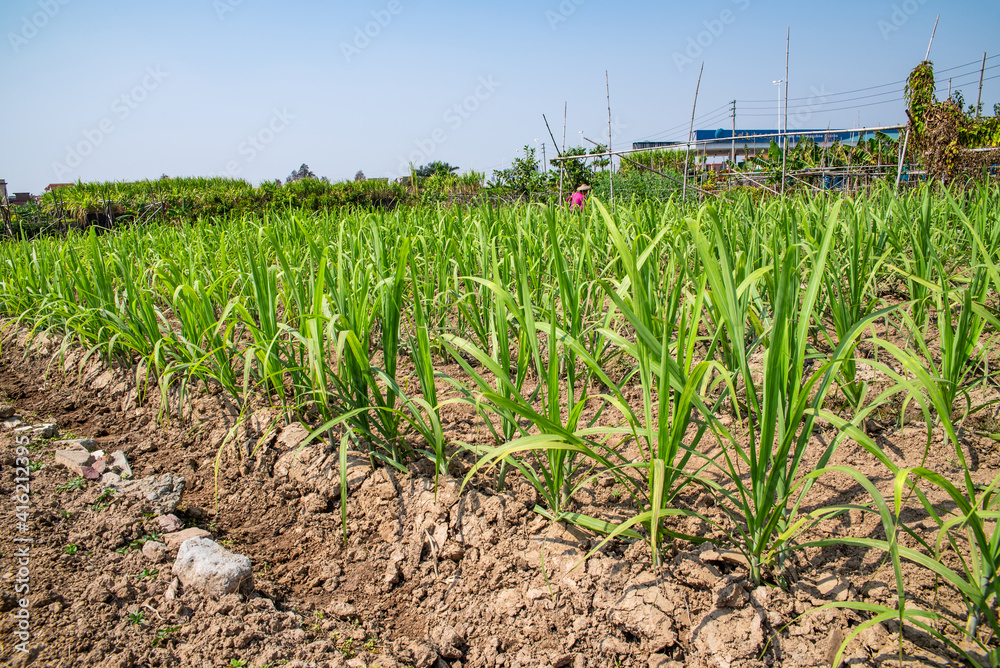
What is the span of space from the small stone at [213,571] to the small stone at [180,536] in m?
0.10

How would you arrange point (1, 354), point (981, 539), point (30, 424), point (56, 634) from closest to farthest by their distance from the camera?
point (981, 539)
point (56, 634)
point (30, 424)
point (1, 354)

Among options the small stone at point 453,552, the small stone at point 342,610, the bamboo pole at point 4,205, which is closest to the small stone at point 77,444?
the small stone at point 342,610

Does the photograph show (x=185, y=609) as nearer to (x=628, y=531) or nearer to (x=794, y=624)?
(x=628, y=531)

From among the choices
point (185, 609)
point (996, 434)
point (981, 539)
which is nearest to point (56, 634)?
point (185, 609)

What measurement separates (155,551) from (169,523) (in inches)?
6.0

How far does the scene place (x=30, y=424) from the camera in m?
2.22

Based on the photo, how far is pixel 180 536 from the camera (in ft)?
4.83

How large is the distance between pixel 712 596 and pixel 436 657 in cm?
59

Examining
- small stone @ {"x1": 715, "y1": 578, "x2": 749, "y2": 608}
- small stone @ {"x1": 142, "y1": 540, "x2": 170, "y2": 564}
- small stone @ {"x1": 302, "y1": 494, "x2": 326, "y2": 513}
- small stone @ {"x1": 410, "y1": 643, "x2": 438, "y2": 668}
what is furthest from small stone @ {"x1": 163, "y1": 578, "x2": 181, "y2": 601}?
small stone @ {"x1": 715, "y1": 578, "x2": 749, "y2": 608}

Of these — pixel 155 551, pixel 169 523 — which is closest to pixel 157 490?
pixel 169 523

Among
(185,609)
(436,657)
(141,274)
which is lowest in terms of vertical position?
(436,657)

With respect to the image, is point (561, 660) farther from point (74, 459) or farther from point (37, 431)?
point (37, 431)

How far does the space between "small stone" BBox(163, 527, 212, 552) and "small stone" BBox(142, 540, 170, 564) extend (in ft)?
0.08

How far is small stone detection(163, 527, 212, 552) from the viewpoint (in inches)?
56.4
